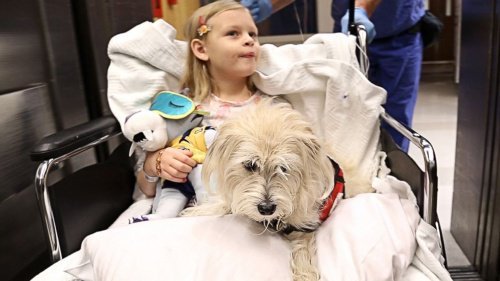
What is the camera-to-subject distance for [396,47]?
6.13 feet

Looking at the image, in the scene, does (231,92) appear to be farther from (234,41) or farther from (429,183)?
(429,183)

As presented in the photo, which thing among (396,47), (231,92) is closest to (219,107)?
(231,92)

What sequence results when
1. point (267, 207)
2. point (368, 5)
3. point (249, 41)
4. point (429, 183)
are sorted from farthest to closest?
point (368, 5) < point (249, 41) < point (429, 183) < point (267, 207)

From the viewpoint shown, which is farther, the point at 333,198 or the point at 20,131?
the point at 20,131

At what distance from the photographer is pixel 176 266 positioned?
0.86 metres

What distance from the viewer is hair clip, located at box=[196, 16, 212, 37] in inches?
50.6

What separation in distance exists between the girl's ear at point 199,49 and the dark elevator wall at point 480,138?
2.77ft

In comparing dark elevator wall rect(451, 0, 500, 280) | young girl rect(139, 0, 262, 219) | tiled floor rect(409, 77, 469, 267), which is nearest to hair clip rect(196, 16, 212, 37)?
young girl rect(139, 0, 262, 219)

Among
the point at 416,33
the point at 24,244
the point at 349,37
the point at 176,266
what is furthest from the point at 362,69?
the point at 24,244

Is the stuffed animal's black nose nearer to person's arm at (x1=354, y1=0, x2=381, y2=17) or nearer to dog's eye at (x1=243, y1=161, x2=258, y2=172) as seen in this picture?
dog's eye at (x1=243, y1=161, x2=258, y2=172)

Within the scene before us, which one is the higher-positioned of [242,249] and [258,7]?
[258,7]

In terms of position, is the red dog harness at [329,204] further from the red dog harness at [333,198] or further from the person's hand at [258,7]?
the person's hand at [258,7]

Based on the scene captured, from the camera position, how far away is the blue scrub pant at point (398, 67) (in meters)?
1.87

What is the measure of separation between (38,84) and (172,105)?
52cm
